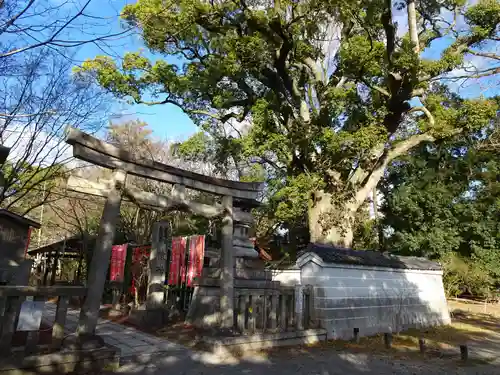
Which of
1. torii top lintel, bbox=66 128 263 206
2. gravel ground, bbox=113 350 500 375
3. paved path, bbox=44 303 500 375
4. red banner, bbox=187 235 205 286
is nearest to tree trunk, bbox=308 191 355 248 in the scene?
red banner, bbox=187 235 205 286

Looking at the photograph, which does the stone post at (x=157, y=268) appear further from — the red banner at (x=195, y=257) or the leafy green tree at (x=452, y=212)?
the leafy green tree at (x=452, y=212)

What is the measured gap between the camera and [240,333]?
7000 millimetres

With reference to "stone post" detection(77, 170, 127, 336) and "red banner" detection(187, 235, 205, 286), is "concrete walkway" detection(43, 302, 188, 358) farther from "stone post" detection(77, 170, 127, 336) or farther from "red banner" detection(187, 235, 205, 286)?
"red banner" detection(187, 235, 205, 286)

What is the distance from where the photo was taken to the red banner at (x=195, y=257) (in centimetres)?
935

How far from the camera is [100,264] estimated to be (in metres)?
5.59

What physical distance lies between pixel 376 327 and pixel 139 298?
7526 mm

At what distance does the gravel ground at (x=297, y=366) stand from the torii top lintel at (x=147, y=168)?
3087 mm

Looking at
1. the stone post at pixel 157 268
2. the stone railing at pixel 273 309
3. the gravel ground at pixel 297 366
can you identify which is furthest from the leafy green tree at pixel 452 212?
the stone post at pixel 157 268

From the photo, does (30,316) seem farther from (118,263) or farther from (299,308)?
(118,263)

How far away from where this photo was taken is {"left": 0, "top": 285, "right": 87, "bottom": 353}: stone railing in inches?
188

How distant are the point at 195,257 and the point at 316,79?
8707 millimetres

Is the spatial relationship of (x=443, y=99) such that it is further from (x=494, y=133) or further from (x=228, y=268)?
(x=228, y=268)

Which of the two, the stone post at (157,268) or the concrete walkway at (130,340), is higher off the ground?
the stone post at (157,268)

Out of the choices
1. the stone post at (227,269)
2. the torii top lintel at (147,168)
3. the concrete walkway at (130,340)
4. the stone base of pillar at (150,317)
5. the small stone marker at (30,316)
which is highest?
the torii top lintel at (147,168)
